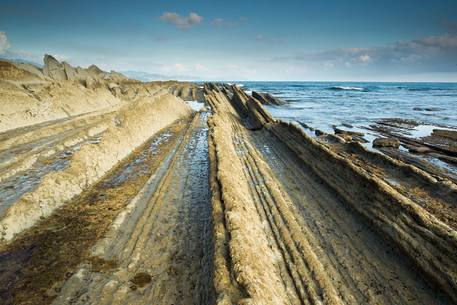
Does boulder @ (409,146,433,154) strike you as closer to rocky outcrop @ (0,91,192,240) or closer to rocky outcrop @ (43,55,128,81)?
rocky outcrop @ (0,91,192,240)

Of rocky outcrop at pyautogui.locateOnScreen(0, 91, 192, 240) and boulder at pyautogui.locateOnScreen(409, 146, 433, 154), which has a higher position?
rocky outcrop at pyautogui.locateOnScreen(0, 91, 192, 240)

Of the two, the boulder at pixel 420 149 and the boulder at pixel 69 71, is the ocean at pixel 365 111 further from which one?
the boulder at pixel 69 71

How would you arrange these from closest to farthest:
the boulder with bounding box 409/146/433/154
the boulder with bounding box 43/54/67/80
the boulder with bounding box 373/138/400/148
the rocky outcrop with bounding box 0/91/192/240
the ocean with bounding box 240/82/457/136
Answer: the rocky outcrop with bounding box 0/91/192/240 → the boulder with bounding box 409/146/433/154 → the boulder with bounding box 373/138/400/148 → the ocean with bounding box 240/82/457/136 → the boulder with bounding box 43/54/67/80

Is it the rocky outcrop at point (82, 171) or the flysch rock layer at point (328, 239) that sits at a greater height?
the rocky outcrop at point (82, 171)

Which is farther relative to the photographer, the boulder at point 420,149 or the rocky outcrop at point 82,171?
the boulder at point 420,149

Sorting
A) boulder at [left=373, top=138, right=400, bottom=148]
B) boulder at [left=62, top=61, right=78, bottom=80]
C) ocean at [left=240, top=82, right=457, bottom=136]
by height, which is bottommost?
boulder at [left=373, top=138, right=400, bottom=148]

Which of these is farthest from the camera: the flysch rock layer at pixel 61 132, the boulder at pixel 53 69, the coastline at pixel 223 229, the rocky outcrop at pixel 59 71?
the rocky outcrop at pixel 59 71

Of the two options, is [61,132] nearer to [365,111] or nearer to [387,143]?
[387,143]

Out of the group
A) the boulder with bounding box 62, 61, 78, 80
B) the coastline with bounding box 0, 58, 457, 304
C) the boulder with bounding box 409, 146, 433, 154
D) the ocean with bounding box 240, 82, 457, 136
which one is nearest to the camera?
the coastline with bounding box 0, 58, 457, 304

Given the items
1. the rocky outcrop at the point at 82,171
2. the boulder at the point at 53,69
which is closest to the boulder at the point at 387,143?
the rocky outcrop at the point at 82,171

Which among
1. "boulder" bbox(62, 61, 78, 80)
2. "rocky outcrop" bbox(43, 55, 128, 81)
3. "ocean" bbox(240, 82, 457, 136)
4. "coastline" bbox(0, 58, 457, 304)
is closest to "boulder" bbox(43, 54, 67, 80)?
"rocky outcrop" bbox(43, 55, 128, 81)

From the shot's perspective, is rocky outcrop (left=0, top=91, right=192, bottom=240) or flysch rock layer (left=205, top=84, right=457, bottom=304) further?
rocky outcrop (left=0, top=91, right=192, bottom=240)

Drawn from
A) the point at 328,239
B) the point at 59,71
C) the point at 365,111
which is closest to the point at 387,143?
the point at 328,239

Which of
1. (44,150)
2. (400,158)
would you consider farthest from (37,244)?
(400,158)
